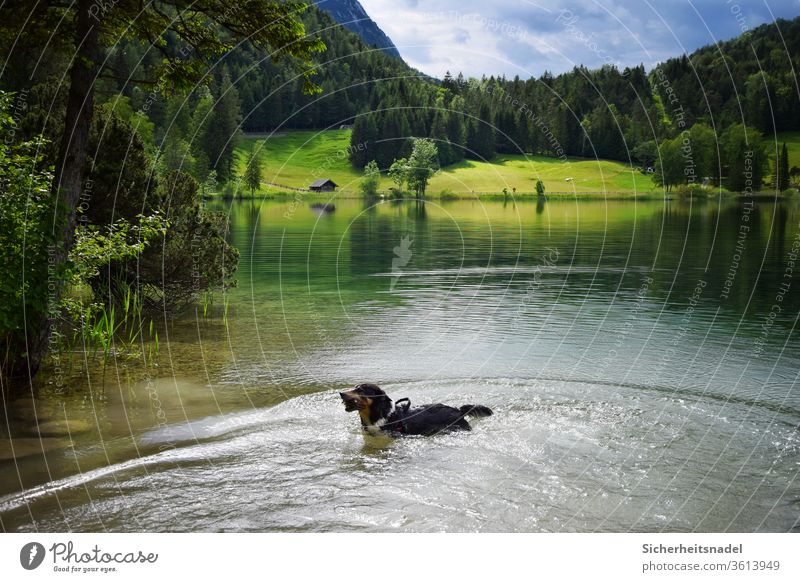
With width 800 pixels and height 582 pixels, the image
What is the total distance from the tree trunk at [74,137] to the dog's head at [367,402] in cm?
609

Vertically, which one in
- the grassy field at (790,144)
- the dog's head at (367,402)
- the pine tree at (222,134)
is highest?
the pine tree at (222,134)

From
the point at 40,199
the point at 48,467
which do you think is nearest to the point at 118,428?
the point at 48,467

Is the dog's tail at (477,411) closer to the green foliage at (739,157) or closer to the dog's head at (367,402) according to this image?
the dog's head at (367,402)

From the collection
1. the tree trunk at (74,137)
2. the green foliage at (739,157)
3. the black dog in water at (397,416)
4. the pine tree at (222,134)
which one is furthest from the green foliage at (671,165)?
the black dog in water at (397,416)

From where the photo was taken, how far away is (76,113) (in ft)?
47.1

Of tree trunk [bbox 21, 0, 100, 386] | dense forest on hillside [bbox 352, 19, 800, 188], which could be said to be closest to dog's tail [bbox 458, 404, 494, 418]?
tree trunk [bbox 21, 0, 100, 386]

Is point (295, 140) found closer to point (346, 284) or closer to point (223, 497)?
point (346, 284)

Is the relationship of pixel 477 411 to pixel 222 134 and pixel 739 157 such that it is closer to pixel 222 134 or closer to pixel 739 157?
pixel 739 157

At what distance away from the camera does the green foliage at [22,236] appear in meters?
12.8

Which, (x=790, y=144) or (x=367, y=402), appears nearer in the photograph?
(x=367, y=402)

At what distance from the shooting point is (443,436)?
1179 cm

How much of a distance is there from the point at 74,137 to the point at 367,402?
7.72 m

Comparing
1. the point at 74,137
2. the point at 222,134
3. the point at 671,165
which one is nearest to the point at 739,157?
the point at 671,165
